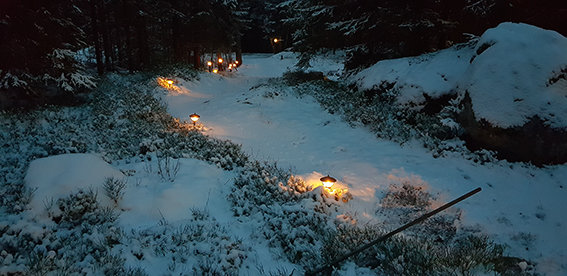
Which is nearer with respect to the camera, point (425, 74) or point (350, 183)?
point (350, 183)

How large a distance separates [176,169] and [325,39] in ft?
42.2

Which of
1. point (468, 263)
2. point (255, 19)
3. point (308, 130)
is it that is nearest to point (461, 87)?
point (308, 130)

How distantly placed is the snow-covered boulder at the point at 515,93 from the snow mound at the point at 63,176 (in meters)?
9.97

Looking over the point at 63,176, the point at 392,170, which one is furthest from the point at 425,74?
the point at 63,176

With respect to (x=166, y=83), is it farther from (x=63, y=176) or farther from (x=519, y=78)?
(x=519, y=78)

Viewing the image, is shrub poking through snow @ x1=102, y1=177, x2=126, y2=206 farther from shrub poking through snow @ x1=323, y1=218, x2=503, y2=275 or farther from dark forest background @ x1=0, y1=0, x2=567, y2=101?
dark forest background @ x1=0, y1=0, x2=567, y2=101

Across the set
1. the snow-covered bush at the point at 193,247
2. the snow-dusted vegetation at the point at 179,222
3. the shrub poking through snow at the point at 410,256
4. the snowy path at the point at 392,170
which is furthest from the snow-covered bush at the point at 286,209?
the snowy path at the point at 392,170

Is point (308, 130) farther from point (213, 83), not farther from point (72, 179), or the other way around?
point (213, 83)

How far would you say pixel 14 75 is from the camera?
37.6 ft

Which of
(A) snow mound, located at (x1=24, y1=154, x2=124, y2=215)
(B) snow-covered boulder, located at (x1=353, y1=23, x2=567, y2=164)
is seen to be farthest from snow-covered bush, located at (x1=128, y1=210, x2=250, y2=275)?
(B) snow-covered boulder, located at (x1=353, y1=23, x2=567, y2=164)

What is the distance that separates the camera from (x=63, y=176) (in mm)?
6184

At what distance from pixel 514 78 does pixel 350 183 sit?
5777mm

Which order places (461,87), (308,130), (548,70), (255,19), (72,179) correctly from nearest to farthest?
(72,179) < (548,70) < (461,87) < (308,130) < (255,19)

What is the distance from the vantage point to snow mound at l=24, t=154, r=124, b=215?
5.74 metres
